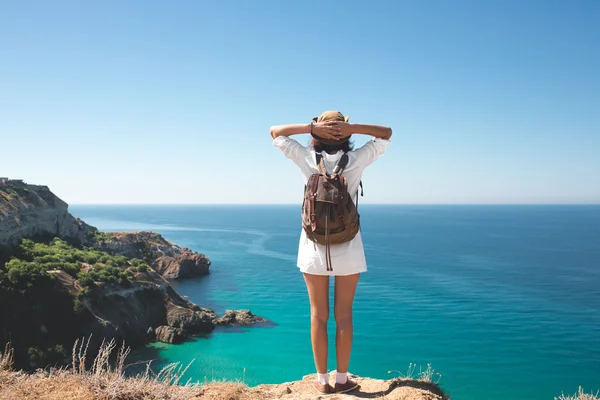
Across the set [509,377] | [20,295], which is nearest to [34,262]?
[20,295]

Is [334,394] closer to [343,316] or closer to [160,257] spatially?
[343,316]

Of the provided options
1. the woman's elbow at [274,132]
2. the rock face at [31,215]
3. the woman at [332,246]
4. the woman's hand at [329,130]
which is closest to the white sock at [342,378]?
the woman at [332,246]

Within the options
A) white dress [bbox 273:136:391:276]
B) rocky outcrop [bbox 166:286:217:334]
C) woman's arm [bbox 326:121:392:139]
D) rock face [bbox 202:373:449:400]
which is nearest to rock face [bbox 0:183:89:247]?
rocky outcrop [bbox 166:286:217:334]

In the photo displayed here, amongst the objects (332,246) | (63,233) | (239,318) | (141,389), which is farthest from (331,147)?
(63,233)

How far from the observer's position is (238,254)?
71.6 metres

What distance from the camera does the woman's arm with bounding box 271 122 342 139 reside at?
3.34 metres

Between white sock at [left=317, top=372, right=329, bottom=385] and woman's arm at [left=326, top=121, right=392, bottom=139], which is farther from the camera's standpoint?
white sock at [left=317, top=372, right=329, bottom=385]

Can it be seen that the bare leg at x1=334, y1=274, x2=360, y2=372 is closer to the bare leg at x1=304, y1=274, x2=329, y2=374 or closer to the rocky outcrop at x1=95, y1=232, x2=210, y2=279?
the bare leg at x1=304, y1=274, x2=329, y2=374

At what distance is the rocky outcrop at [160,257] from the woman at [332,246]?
50101 mm

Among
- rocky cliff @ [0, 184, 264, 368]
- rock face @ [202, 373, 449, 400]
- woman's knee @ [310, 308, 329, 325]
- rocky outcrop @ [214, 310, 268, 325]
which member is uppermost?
woman's knee @ [310, 308, 329, 325]

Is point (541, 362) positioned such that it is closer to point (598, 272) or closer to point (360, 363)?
point (360, 363)

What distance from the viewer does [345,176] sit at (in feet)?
11.0

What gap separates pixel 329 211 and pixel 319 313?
96 centimetres

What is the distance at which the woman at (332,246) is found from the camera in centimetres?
331
